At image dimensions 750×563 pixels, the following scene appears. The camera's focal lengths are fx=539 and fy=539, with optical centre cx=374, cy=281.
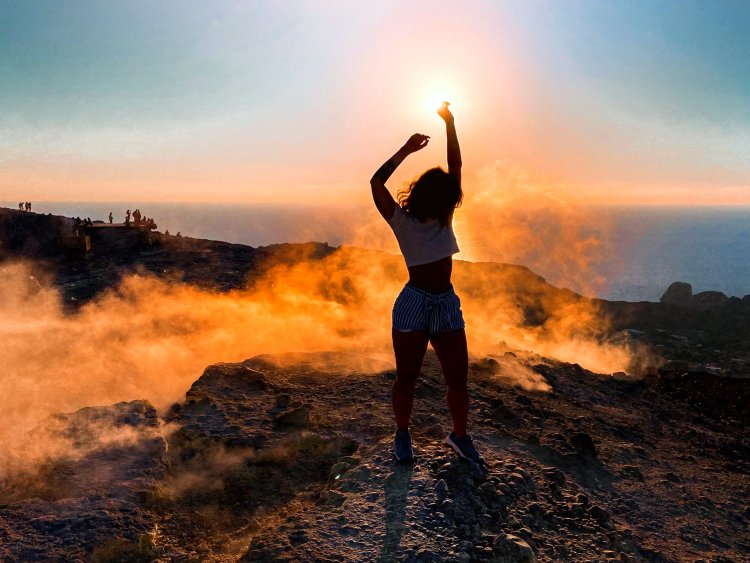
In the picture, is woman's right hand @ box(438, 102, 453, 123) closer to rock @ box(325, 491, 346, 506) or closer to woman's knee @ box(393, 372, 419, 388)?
woman's knee @ box(393, 372, 419, 388)

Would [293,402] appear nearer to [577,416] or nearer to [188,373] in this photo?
[188,373]

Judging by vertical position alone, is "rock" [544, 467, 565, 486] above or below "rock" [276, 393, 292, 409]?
below

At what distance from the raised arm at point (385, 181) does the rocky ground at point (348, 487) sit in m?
1.97

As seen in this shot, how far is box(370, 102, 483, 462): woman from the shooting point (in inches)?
145

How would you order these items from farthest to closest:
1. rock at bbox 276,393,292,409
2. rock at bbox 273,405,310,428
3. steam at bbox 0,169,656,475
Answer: steam at bbox 0,169,656,475, rock at bbox 276,393,292,409, rock at bbox 273,405,310,428

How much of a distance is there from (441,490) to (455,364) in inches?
34.7

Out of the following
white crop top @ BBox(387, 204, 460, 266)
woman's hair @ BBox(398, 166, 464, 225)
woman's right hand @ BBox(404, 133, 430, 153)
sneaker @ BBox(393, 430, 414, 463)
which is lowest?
sneaker @ BBox(393, 430, 414, 463)

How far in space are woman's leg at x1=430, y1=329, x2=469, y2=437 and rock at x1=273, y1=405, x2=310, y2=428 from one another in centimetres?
196

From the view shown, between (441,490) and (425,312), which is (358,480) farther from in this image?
(425,312)

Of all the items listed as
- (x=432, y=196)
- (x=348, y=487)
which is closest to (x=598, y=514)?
(x=348, y=487)

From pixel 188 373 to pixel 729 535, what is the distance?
21.9ft

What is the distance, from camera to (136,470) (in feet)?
14.1

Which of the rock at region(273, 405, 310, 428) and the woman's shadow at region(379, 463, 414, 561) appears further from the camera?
the rock at region(273, 405, 310, 428)

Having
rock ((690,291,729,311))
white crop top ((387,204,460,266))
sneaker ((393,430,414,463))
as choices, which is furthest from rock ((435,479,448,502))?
rock ((690,291,729,311))
